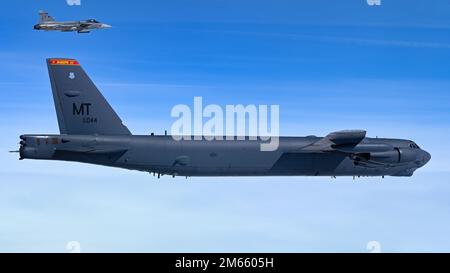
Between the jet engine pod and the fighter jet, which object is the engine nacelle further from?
the fighter jet

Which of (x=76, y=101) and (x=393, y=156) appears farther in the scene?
(x=393, y=156)

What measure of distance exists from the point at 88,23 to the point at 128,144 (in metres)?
6.87

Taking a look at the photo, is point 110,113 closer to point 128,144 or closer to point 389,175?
point 128,144

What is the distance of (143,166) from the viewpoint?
31484mm

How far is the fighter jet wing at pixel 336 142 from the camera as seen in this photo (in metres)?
32.6

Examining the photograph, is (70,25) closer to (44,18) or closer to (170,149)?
(44,18)

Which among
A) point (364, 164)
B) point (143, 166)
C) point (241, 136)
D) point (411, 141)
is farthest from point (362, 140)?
point (143, 166)

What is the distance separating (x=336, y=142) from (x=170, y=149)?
9.24 m

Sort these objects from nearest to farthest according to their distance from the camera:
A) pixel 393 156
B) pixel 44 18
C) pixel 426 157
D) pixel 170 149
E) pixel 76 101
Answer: pixel 76 101 → pixel 170 149 → pixel 44 18 → pixel 393 156 → pixel 426 157

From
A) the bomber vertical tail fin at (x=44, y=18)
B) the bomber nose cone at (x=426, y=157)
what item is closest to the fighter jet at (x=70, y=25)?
the bomber vertical tail fin at (x=44, y=18)

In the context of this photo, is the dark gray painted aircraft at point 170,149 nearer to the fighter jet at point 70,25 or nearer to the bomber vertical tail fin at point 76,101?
the bomber vertical tail fin at point 76,101

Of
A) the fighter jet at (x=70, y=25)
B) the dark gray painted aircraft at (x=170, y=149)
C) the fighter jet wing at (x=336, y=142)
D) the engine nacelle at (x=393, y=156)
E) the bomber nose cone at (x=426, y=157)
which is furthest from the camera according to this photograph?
the bomber nose cone at (x=426, y=157)

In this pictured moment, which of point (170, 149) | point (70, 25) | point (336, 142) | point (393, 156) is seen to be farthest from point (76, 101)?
point (393, 156)

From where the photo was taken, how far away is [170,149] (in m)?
31.7
